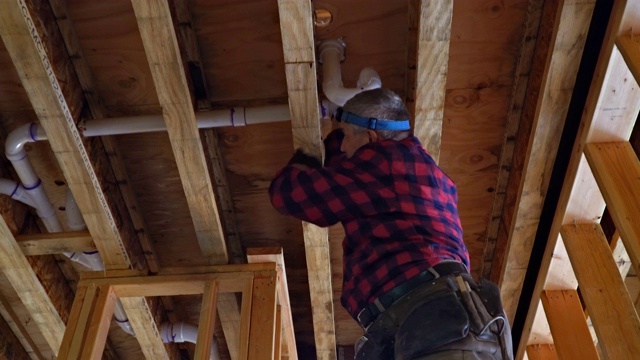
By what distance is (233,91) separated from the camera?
2.90 m

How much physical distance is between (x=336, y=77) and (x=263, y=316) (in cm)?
96

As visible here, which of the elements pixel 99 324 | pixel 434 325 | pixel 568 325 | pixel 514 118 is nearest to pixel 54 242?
pixel 99 324

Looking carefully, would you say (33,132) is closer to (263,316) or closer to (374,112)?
(263,316)

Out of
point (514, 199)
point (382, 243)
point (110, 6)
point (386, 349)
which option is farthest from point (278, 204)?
point (514, 199)

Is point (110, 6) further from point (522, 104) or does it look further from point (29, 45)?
point (522, 104)

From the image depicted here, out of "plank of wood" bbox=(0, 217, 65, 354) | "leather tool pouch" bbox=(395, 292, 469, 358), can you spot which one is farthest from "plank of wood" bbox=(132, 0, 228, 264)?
"leather tool pouch" bbox=(395, 292, 469, 358)

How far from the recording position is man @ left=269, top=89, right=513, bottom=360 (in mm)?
2104

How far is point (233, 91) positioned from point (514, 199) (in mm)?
1250

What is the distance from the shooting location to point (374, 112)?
8.05 feet

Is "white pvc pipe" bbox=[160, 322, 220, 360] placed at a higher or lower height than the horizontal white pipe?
lower

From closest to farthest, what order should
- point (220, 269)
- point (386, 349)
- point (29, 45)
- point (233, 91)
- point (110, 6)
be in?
point (386, 349), point (29, 45), point (110, 6), point (233, 91), point (220, 269)

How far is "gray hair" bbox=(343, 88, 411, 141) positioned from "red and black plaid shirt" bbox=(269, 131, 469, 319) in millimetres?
70

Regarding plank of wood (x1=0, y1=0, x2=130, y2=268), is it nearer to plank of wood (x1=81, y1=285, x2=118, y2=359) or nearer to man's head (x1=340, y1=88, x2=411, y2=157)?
plank of wood (x1=81, y1=285, x2=118, y2=359)

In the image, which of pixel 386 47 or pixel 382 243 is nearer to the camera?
pixel 382 243
